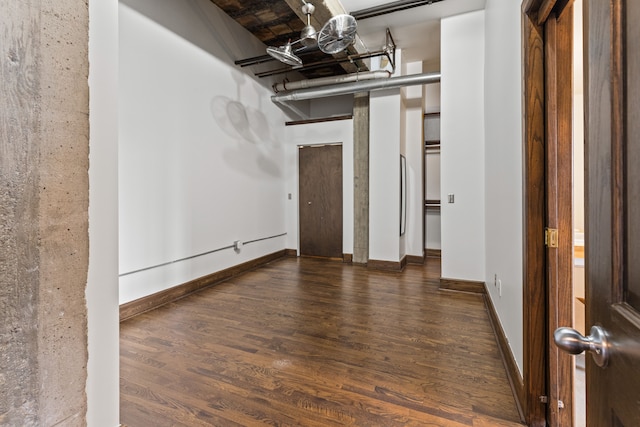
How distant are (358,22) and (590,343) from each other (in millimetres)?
4422

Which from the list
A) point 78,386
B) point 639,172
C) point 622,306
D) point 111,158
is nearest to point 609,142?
point 639,172

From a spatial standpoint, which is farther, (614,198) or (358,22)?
(358,22)

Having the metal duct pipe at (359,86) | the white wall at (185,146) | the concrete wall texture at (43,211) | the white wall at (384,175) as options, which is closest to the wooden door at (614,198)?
the concrete wall texture at (43,211)

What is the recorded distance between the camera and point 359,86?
4.45 metres

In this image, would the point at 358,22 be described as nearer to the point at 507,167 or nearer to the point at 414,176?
the point at 414,176

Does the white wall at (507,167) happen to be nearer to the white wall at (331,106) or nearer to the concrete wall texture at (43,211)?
the concrete wall texture at (43,211)

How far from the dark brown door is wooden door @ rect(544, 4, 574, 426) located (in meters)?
3.92

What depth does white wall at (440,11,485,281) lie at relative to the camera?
3.57 metres

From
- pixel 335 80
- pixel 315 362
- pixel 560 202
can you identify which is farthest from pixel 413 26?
pixel 315 362

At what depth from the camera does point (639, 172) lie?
45 cm

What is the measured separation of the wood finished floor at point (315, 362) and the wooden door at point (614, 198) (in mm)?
1264

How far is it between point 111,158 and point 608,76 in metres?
1.54

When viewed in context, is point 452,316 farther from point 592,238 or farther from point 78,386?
point 78,386

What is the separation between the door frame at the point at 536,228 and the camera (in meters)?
1.47
